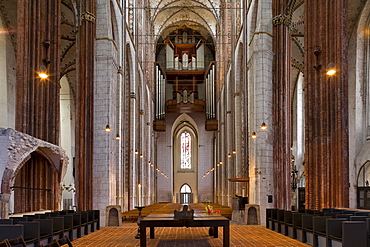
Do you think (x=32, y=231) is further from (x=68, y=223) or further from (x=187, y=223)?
(x=187, y=223)

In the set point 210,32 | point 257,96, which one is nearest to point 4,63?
point 257,96

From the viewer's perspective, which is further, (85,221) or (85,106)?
(85,106)

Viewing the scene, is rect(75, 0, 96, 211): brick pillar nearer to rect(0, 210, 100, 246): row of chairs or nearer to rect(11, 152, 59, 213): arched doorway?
rect(0, 210, 100, 246): row of chairs

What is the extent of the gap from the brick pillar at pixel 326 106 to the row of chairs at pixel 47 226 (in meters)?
7.84

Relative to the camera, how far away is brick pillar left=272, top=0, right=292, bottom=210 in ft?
65.4

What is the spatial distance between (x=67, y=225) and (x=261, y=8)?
43.9 ft

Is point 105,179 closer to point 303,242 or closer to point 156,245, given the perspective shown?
point 156,245

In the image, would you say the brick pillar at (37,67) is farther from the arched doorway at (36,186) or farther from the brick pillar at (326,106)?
the brick pillar at (326,106)

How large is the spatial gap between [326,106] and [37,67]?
386 inches

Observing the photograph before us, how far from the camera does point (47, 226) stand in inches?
413

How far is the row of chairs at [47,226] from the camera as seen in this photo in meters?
8.13

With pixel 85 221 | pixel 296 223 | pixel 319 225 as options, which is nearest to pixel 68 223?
pixel 85 221

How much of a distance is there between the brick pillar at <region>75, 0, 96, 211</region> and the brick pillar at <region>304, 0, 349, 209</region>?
30.4ft

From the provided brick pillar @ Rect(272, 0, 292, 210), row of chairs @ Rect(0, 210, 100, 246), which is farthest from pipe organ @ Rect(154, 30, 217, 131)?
row of chairs @ Rect(0, 210, 100, 246)
